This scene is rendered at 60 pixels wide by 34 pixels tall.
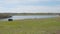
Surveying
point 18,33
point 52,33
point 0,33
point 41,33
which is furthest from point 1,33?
point 52,33

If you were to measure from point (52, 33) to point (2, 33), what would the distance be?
270cm

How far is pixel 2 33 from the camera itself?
27.2ft

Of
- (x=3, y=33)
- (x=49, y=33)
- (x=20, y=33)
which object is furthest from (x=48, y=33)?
(x=3, y=33)

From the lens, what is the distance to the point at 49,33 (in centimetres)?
806

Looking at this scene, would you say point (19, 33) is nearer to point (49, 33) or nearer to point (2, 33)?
point (2, 33)

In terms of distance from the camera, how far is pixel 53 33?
314 inches

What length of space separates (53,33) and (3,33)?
2697 millimetres

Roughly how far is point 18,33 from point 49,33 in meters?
1.66

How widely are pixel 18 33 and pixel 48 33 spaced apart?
1607 millimetres

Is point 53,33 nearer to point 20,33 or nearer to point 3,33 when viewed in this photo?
point 20,33

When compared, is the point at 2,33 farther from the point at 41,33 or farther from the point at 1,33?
the point at 41,33

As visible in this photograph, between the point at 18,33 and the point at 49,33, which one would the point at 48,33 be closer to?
the point at 49,33

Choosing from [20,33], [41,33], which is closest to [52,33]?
[41,33]

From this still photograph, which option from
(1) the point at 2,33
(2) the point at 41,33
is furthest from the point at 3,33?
(2) the point at 41,33
